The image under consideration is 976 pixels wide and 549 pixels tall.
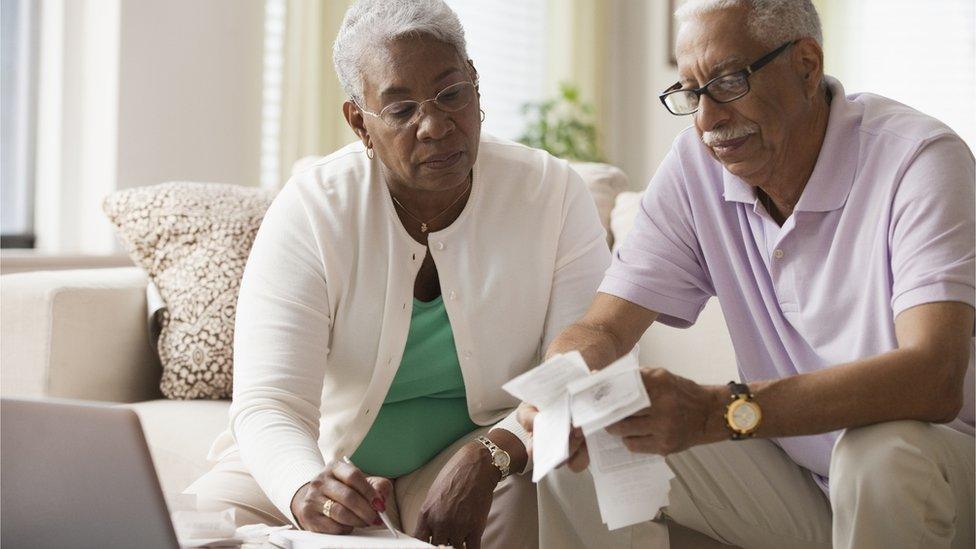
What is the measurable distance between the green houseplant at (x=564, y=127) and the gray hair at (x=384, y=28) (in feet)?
9.90

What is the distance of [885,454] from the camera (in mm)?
1236

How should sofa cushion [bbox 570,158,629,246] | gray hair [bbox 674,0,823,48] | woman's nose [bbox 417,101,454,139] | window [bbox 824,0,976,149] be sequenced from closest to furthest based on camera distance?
gray hair [bbox 674,0,823,48] → woman's nose [bbox 417,101,454,139] → sofa cushion [bbox 570,158,629,246] → window [bbox 824,0,976,149]

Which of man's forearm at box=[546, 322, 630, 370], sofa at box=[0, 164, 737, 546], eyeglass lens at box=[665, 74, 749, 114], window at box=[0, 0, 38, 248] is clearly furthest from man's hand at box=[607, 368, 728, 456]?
window at box=[0, 0, 38, 248]

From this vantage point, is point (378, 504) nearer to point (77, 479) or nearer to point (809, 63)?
point (77, 479)

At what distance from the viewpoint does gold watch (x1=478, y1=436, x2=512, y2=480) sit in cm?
157

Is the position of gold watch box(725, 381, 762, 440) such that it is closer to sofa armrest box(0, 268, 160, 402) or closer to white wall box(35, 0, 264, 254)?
sofa armrest box(0, 268, 160, 402)

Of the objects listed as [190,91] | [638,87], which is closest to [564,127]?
[638,87]

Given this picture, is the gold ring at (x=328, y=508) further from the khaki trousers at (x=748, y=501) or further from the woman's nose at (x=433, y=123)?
the woman's nose at (x=433, y=123)

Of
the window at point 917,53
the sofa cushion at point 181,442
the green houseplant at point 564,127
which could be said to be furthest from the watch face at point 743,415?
the window at point 917,53

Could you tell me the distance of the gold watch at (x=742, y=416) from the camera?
50.4 inches

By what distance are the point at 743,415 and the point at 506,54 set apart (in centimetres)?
397

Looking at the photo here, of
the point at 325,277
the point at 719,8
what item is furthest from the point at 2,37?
the point at 719,8

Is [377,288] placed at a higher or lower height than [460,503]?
higher

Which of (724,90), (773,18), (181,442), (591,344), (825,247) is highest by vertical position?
(773,18)
